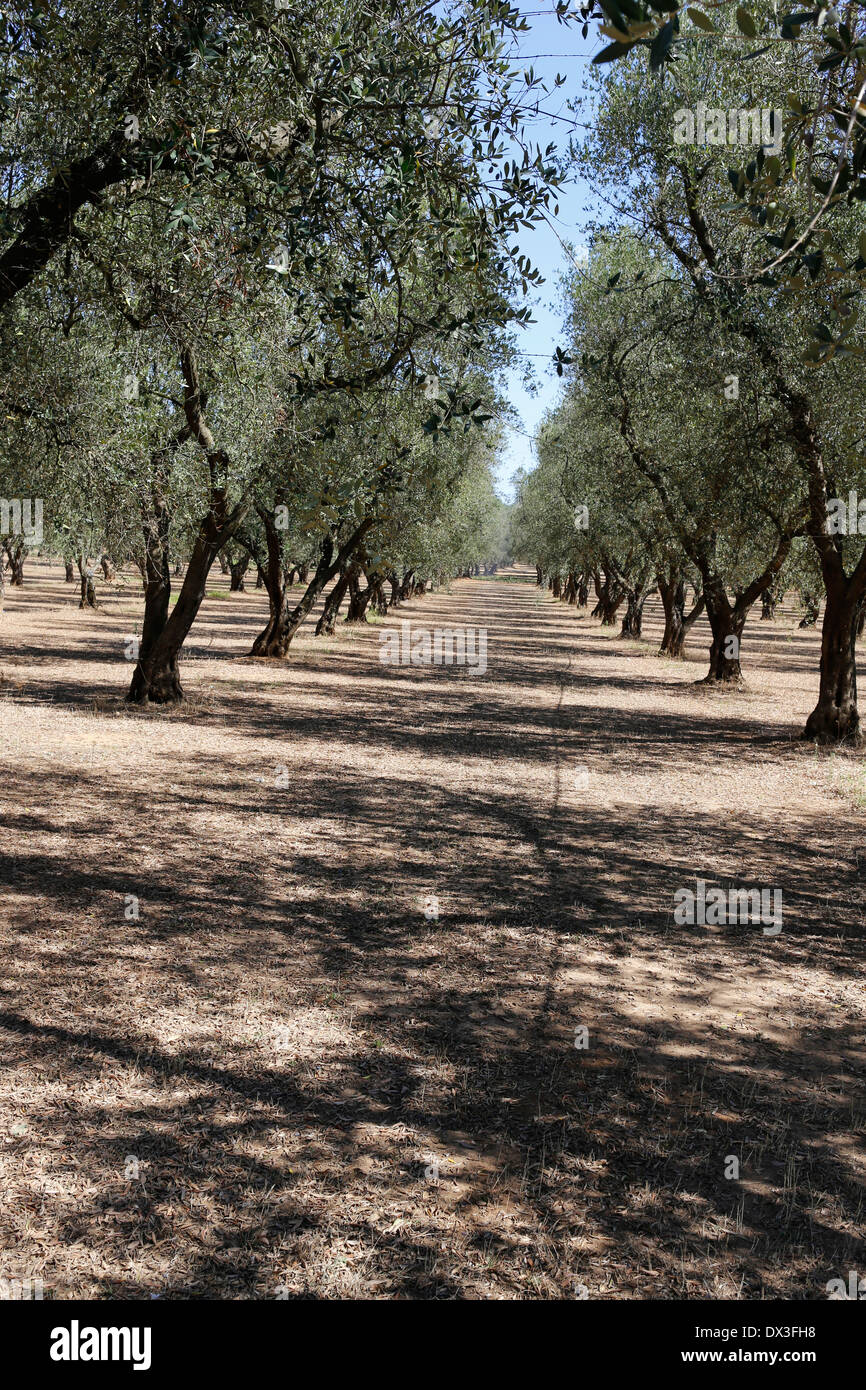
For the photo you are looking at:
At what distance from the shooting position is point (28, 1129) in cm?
461

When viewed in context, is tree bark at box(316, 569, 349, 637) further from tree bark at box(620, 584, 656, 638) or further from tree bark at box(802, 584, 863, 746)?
tree bark at box(802, 584, 863, 746)

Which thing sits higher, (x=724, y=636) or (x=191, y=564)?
(x=191, y=564)

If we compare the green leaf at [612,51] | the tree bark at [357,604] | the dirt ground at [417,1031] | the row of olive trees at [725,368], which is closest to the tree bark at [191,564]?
the dirt ground at [417,1031]

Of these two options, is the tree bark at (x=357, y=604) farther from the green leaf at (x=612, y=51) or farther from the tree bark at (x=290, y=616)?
the green leaf at (x=612, y=51)

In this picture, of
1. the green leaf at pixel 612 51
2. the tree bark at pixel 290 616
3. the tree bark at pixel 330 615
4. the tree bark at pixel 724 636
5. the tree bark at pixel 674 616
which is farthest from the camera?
the tree bark at pixel 330 615

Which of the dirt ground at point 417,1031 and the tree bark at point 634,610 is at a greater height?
the tree bark at point 634,610

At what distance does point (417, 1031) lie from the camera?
5945mm

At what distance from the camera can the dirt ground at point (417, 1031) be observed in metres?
3.98

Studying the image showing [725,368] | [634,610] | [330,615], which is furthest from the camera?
[634,610]

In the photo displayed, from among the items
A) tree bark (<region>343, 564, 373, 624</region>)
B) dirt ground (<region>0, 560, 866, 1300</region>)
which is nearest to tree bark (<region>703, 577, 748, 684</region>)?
dirt ground (<region>0, 560, 866, 1300</region>)

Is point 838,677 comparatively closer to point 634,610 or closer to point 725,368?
point 725,368

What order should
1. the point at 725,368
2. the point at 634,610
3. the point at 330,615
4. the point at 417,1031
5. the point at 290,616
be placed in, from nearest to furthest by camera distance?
the point at 417,1031 → the point at 725,368 → the point at 290,616 → the point at 330,615 → the point at 634,610

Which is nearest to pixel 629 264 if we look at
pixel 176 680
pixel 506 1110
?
pixel 176 680

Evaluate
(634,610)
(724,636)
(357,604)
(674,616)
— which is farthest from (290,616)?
(634,610)
